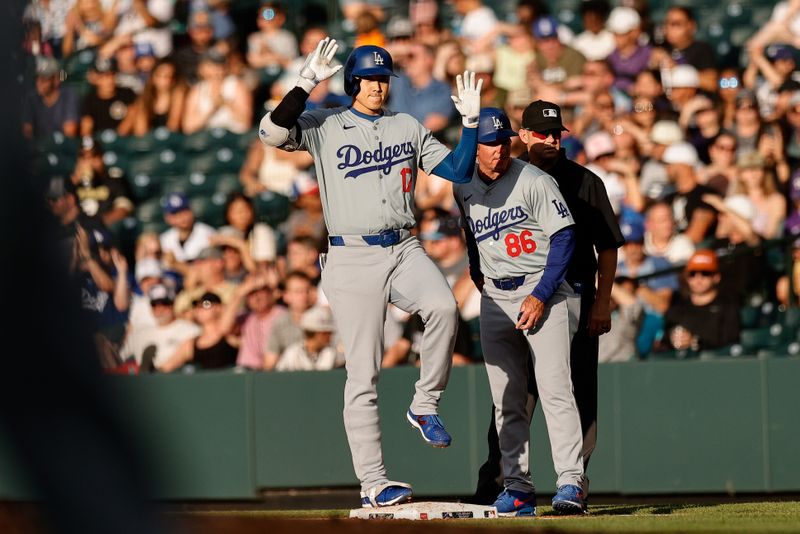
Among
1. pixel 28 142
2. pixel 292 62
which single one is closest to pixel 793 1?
pixel 292 62

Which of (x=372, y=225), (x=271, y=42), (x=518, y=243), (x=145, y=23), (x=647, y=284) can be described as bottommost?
(x=647, y=284)

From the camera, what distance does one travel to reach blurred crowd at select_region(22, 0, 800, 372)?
9.31 metres

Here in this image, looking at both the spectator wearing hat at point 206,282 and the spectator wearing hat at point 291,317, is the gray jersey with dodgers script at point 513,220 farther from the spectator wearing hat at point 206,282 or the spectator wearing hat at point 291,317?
the spectator wearing hat at point 206,282

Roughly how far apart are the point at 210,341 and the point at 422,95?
8.56 ft

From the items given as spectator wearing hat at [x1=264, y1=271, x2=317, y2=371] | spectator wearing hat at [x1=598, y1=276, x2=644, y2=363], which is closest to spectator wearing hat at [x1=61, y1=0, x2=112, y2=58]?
spectator wearing hat at [x1=264, y1=271, x2=317, y2=371]

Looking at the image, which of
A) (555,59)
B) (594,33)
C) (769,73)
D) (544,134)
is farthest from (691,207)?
(544,134)

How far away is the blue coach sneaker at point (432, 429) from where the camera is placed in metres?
5.61

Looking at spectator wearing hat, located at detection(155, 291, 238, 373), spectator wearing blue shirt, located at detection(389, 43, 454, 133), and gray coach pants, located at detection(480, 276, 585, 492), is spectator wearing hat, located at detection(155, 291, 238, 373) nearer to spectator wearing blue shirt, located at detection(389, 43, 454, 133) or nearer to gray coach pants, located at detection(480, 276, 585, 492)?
spectator wearing blue shirt, located at detection(389, 43, 454, 133)

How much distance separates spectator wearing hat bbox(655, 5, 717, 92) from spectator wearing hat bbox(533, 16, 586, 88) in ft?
2.13

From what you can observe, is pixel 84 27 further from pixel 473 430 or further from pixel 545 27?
pixel 473 430

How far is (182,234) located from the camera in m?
10.6

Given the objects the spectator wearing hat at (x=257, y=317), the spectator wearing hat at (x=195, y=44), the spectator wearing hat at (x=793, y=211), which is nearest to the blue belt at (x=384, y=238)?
the spectator wearing hat at (x=257, y=317)

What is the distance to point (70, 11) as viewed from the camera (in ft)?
39.8

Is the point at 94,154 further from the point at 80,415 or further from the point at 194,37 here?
the point at 80,415
